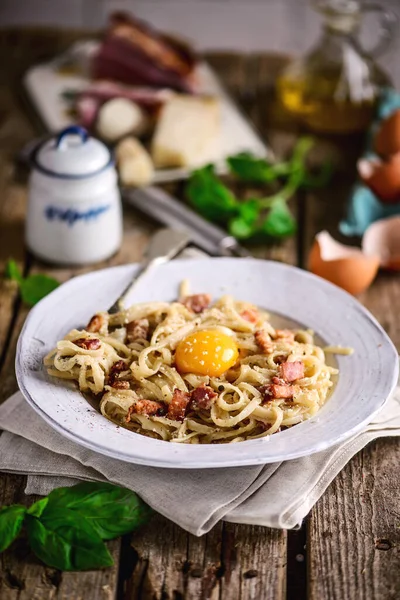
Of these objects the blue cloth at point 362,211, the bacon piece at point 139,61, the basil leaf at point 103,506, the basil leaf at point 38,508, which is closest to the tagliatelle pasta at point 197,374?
the basil leaf at point 103,506

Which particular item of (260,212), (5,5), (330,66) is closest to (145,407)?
(260,212)

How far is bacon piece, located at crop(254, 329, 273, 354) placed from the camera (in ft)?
9.52

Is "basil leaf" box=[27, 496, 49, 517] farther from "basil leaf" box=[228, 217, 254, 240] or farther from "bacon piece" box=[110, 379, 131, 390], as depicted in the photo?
"basil leaf" box=[228, 217, 254, 240]

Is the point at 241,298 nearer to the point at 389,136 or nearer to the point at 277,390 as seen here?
the point at 277,390

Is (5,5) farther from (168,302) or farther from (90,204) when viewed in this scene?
(168,302)

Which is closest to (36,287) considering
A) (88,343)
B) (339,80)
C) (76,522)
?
(88,343)

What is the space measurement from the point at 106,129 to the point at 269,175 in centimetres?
89

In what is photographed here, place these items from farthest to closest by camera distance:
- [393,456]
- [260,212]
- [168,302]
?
[260,212]
[168,302]
[393,456]

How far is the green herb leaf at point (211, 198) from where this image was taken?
4.13 m

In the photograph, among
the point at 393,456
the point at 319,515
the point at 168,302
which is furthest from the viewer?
the point at 168,302

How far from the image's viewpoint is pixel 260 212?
431cm

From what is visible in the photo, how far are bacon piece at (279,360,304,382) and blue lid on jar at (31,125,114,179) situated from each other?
129 cm

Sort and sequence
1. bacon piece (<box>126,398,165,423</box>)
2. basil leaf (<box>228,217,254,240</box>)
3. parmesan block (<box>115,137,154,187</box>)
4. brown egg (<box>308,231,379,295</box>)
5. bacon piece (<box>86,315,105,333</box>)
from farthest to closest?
parmesan block (<box>115,137,154,187</box>) < basil leaf (<box>228,217,254,240</box>) < brown egg (<box>308,231,379,295</box>) < bacon piece (<box>86,315,105,333</box>) < bacon piece (<box>126,398,165,423</box>)

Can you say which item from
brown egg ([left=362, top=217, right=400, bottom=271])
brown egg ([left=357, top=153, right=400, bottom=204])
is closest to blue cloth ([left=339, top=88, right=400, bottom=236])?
brown egg ([left=357, top=153, right=400, bottom=204])
